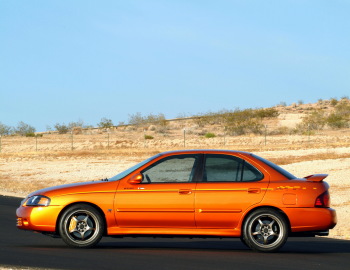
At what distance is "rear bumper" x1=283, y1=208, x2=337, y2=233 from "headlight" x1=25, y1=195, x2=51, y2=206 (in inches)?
139

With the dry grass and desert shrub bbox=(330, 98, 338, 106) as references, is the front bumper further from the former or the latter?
desert shrub bbox=(330, 98, 338, 106)

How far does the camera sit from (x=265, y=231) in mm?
11031

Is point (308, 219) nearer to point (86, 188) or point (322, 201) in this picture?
point (322, 201)

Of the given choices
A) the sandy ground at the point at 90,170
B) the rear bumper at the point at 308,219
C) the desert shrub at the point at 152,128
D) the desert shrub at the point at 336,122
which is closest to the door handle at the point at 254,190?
the rear bumper at the point at 308,219

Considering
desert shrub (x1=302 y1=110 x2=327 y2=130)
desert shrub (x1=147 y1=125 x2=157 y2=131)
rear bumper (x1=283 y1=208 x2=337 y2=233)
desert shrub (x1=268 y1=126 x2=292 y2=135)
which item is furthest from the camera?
desert shrub (x1=147 y1=125 x2=157 y2=131)

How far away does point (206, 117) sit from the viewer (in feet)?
286

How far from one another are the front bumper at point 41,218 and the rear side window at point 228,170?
7.51 ft

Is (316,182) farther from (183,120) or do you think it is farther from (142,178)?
(183,120)

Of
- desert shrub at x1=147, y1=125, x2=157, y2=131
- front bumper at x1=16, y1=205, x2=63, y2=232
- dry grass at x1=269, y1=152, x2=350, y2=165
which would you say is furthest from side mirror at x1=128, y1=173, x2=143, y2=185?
desert shrub at x1=147, y1=125, x2=157, y2=131

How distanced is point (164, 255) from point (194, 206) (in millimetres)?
853

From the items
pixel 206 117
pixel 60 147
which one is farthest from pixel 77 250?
pixel 206 117

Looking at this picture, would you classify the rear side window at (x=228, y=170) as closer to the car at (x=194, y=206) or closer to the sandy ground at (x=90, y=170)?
the car at (x=194, y=206)

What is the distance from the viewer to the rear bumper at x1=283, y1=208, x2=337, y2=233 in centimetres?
1094

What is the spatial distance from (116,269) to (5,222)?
656 centimetres
